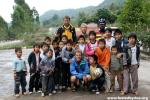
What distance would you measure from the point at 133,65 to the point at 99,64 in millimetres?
806

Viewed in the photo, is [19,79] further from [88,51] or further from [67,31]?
[88,51]

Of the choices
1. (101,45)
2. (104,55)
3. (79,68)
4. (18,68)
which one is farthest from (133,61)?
(18,68)

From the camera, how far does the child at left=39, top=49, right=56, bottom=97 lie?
9344 millimetres

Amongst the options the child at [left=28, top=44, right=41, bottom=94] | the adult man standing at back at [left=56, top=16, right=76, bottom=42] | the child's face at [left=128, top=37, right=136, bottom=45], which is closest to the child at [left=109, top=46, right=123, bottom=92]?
the child's face at [left=128, top=37, right=136, bottom=45]

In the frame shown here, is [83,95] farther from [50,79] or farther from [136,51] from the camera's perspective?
[136,51]

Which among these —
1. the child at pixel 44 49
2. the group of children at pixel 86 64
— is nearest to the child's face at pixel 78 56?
the group of children at pixel 86 64

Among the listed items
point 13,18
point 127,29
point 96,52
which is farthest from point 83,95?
point 13,18

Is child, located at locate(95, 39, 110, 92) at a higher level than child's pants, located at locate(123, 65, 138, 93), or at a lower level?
higher

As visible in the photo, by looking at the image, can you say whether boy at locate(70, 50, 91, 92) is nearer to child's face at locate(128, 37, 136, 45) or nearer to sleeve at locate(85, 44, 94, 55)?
sleeve at locate(85, 44, 94, 55)

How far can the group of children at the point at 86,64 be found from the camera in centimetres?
910

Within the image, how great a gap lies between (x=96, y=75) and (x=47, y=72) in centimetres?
115

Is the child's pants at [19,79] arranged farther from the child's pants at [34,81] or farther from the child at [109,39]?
the child at [109,39]

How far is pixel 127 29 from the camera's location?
28.8 m

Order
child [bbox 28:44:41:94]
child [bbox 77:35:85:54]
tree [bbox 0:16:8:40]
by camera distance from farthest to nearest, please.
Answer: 1. tree [bbox 0:16:8:40]
2. child [bbox 28:44:41:94]
3. child [bbox 77:35:85:54]
